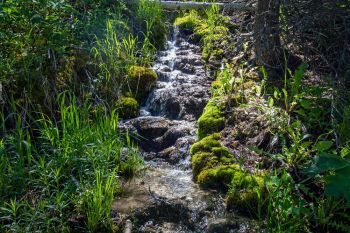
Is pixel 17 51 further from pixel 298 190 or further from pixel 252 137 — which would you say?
pixel 298 190

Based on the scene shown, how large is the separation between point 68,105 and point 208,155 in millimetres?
1804

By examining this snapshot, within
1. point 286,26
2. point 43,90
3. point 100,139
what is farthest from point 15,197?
point 286,26

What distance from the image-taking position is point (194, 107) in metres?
5.71

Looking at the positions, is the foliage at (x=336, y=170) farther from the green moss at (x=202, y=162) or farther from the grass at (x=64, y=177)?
the grass at (x=64, y=177)

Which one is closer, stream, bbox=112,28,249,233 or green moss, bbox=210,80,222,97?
stream, bbox=112,28,249,233

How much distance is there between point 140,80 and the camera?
242 inches

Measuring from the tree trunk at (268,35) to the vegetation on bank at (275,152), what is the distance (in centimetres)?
20

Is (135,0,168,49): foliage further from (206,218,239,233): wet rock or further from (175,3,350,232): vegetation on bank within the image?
(206,218,239,233): wet rock

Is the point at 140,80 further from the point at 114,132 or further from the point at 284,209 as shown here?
→ the point at 284,209

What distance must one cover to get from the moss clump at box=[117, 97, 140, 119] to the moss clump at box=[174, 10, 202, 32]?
2437 millimetres

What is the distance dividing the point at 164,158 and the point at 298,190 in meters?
1.66

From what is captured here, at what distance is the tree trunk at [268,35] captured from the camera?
533 cm

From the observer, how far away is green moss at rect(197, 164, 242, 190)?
426cm

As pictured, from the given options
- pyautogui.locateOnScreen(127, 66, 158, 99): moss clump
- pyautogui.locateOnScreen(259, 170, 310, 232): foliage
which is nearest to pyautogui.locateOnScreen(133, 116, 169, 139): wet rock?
pyautogui.locateOnScreen(127, 66, 158, 99): moss clump
